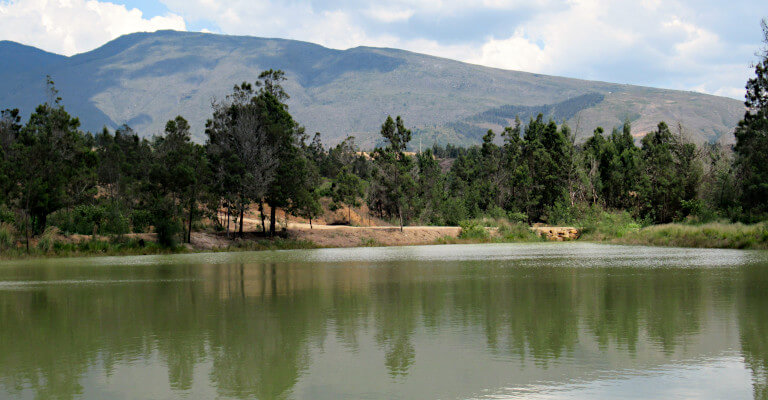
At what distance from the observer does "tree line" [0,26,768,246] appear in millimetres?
50781

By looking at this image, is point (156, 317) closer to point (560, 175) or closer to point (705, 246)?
point (705, 246)

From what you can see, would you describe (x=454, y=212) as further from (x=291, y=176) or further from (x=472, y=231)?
(x=291, y=176)

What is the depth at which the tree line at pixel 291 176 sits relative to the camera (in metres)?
50.8

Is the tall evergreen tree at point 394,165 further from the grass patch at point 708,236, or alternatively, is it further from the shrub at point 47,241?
the shrub at point 47,241

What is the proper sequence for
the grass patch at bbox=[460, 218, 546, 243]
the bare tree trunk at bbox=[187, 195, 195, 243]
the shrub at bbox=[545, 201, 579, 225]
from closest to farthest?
the bare tree trunk at bbox=[187, 195, 195, 243] → the grass patch at bbox=[460, 218, 546, 243] → the shrub at bbox=[545, 201, 579, 225]

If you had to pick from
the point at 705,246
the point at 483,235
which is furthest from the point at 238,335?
the point at 483,235

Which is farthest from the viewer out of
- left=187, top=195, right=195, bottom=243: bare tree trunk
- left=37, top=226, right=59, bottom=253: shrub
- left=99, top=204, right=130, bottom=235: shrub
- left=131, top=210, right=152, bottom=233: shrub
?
left=187, top=195, right=195, bottom=243: bare tree trunk

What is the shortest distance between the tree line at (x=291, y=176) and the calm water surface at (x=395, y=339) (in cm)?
2626

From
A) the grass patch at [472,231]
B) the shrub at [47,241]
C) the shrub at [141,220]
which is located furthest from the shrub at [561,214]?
the shrub at [47,241]

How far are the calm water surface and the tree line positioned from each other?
26263 millimetres

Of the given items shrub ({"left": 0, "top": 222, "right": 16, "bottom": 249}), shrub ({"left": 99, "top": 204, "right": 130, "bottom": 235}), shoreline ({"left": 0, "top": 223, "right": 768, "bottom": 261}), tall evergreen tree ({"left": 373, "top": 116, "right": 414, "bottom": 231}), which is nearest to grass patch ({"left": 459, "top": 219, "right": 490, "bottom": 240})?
shoreline ({"left": 0, "top": 223, "right": 768, "bottom": 261})

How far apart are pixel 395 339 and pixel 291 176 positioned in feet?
153

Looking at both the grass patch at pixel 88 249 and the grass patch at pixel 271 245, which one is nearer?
the grass patch at pixel 88 249

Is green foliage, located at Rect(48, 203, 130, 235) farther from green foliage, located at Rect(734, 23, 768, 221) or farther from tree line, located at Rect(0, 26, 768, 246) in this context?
green foliage, located at Rect(734, 23, 768, 221)
